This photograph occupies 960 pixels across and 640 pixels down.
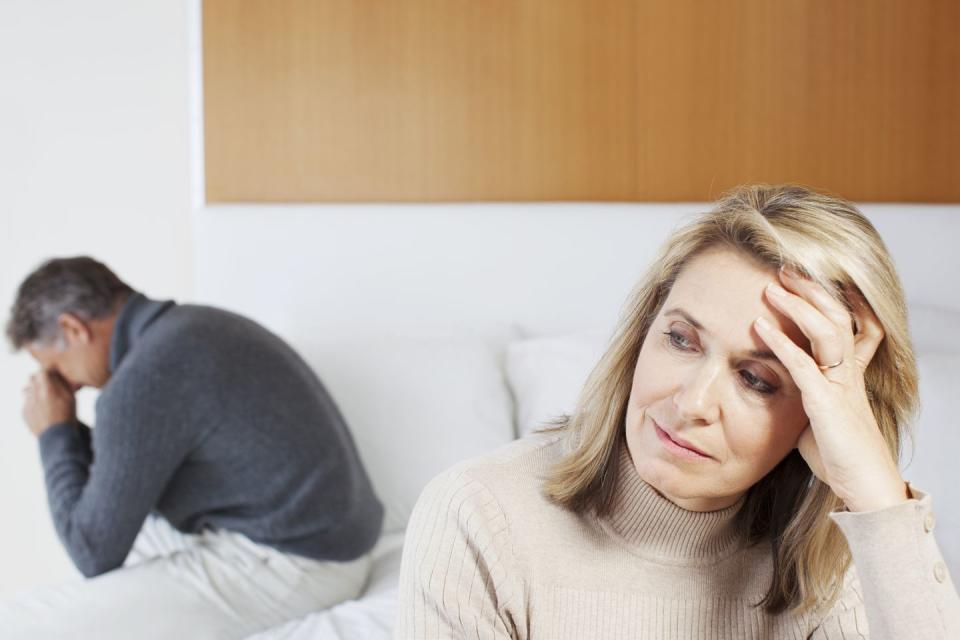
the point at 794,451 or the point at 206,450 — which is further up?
the point at 794,451

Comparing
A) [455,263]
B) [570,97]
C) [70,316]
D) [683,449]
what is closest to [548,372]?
[455,263]

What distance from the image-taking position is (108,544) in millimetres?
1927

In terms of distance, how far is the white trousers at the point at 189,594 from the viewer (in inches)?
70.9

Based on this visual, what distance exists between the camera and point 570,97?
2723mm

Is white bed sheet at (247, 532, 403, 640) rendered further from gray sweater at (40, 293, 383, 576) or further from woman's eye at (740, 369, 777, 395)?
woman's eye at (740, 369, 777, 395)

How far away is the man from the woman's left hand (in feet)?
3.67

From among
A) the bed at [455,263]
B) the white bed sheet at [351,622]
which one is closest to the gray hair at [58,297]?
the bed at [455,263]

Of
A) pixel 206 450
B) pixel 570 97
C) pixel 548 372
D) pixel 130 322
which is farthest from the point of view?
pixel 570 97

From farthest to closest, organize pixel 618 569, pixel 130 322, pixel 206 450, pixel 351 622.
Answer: pixel 130 322
pixel 206 450
pixel 351 622
pixel 618 569

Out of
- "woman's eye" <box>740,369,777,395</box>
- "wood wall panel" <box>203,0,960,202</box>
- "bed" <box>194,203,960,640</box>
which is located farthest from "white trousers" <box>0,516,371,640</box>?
"woman's eye" <box>740,369,777,395</box>

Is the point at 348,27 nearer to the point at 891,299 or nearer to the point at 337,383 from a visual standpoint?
the point at 337,383

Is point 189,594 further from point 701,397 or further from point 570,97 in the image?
point 570,97

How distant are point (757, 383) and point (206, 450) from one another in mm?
1175

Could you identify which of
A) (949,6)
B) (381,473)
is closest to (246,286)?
(381,473)
